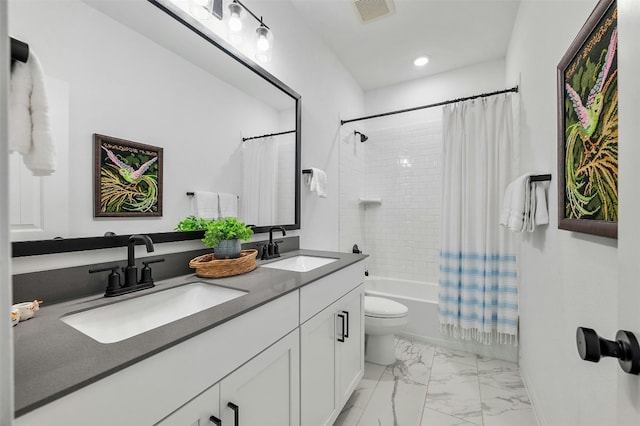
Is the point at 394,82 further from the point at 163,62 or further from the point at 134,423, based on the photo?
the point at 134,423

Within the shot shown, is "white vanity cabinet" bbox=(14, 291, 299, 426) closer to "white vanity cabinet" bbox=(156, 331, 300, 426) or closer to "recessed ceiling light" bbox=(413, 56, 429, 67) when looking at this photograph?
"white vanity cabinet" bbox=(156, 331, 300, 426)

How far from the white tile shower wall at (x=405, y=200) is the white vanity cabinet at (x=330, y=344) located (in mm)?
1546

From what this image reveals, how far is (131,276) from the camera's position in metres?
1.03

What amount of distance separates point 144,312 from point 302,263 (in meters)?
1.00

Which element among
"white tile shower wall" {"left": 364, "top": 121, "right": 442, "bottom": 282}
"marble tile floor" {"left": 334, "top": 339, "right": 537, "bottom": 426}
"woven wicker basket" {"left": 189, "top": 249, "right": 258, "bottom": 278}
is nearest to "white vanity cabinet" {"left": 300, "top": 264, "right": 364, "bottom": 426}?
"marble tile floor" {"left": 334, "top": 339, "right": 537, "bottom": 426}

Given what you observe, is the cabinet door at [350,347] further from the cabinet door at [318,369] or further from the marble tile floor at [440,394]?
the marble tile floor at [440,394]

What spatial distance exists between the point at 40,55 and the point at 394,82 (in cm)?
310

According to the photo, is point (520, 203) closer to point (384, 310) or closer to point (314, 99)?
point (384, 310)

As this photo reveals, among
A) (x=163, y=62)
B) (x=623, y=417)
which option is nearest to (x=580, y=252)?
(x=623, y=417)

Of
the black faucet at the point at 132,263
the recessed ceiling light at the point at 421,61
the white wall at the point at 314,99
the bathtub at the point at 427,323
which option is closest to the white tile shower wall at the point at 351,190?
the white wall at the point at 314,99

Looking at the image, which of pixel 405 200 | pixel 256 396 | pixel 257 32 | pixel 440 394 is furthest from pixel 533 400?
pixel 257 32

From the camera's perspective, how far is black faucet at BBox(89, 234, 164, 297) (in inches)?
38.8

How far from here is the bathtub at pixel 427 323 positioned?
2316 mm

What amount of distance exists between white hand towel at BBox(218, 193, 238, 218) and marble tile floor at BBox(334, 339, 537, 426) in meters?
1.34
